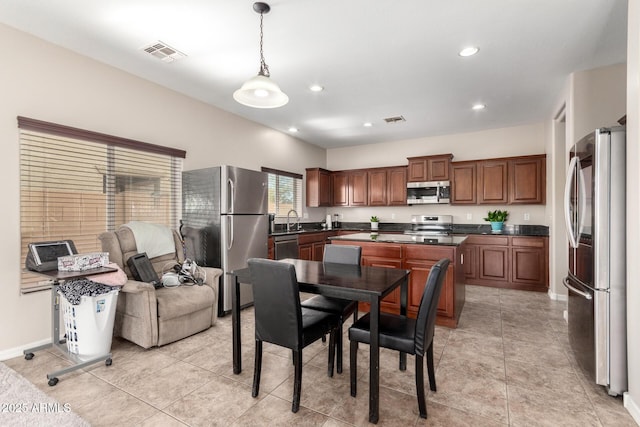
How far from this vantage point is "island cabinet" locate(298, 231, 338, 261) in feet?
17.7

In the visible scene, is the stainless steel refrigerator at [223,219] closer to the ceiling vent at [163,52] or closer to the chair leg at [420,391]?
the ceiling vent at [163,52]

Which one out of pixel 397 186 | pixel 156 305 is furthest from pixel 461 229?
pixel 156 305

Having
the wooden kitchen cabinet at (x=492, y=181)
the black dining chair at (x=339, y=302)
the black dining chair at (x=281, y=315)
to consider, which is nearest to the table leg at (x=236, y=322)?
the black dining chair at (x=281, y=315)

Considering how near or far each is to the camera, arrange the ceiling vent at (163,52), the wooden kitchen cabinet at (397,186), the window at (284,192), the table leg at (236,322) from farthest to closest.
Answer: the wooden kitchen cabinet at (397,186), the window at (284,192), the ceiling vent at (163,52), the table leg at (236,322)

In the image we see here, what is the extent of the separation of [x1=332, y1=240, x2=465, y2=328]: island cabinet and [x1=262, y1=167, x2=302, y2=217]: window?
243 centimetres

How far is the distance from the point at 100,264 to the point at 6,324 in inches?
39.1

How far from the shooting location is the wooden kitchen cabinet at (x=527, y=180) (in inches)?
203

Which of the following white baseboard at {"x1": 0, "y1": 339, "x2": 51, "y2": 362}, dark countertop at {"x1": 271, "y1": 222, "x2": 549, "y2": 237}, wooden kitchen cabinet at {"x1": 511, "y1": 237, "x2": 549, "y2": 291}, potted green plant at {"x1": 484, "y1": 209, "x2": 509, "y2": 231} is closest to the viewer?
white baseboard at {"x1": 0, "y1": 339, "x2": 51, "y2": 362}

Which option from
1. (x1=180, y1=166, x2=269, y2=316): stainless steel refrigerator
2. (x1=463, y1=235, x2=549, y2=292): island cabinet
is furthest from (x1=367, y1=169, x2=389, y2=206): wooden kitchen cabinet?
(x1=180, y1=166, x2=269, y2=316): stainless steel refrigerator

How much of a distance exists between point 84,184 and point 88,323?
148 centimetres

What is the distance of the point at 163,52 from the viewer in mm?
3020

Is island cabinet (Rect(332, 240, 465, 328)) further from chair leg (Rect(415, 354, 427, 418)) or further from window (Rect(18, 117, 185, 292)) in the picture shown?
window (Rect(18, 117, 185, 292))

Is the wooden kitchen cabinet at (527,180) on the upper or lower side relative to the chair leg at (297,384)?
upper

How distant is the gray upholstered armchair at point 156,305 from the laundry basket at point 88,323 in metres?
0.21
